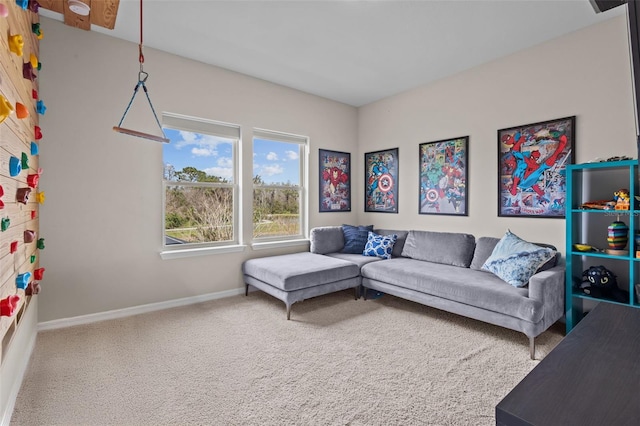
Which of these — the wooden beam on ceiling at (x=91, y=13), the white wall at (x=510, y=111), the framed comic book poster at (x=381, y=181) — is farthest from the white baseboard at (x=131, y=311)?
the wooden beam on ceiling at (x=91, y=13)

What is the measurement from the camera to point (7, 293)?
1.63 metres

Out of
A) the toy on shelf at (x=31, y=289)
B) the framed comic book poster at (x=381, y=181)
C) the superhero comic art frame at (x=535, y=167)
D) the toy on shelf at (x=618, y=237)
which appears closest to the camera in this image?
the toy on shelf at (x=31, y=289)

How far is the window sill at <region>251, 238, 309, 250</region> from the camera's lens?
13.5 ft

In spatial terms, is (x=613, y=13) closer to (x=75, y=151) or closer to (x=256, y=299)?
(x=256, y=299)

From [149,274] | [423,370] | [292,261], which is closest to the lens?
[423,370]

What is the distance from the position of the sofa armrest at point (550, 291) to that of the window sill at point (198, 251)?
300 cm

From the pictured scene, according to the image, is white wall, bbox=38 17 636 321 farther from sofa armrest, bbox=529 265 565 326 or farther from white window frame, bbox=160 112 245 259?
sofa armrest, bbox=529 265 565 326

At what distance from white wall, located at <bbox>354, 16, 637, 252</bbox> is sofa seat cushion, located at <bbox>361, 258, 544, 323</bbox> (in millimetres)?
744

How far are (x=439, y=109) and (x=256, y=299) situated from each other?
323 centimetres

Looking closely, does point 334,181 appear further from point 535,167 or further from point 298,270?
point 535,167

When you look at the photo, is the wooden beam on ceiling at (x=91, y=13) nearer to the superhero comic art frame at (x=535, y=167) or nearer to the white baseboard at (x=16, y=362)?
the white baseboard at (x=16, y=362)

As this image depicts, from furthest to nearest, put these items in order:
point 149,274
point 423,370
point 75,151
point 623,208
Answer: point 149,274
point 75,151
point 623,208
point 423,370

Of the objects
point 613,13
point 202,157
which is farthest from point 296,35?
point 613,13

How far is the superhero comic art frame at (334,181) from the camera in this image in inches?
189
